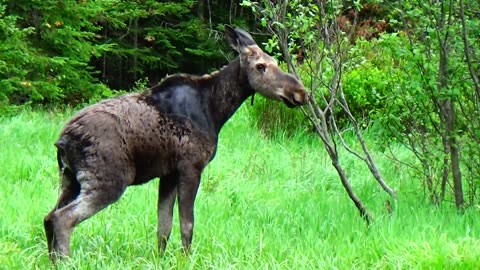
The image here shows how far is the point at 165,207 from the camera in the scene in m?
6.66

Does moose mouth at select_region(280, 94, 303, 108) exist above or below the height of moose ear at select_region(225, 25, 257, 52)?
below

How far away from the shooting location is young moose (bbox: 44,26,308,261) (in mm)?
6000

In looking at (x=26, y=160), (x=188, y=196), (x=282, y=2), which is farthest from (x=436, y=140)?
(x=26, y=160)

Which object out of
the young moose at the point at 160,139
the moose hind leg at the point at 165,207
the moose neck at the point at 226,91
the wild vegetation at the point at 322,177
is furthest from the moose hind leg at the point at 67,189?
the moose neck at the point at 226,91

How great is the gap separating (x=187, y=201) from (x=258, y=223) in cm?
126

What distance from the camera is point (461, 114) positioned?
8391mm

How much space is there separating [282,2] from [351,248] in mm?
2907

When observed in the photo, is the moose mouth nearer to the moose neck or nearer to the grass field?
the moose neck

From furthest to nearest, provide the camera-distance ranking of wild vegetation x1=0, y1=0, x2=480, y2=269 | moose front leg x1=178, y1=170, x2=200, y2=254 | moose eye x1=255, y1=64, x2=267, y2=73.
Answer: moose eye x1=255, y1=64, x2=267, y2=73, moose front leg x1=178, y1=170, x2=200, y2=254, wild vegetation x1=0, y1=0, x2=480, y2=269

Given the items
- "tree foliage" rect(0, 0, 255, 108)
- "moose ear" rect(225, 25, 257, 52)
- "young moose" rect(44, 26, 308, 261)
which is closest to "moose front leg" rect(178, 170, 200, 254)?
"young moose" rect(44, 26, 308, 261)

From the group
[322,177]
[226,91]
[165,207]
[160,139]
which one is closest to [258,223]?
[165,207]

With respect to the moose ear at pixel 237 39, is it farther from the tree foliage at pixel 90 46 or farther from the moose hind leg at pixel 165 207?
the tree foliage at pixel 90 46

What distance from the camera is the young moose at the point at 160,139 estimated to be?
6000 millimetres

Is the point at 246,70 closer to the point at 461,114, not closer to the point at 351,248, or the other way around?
the point at 351,248
